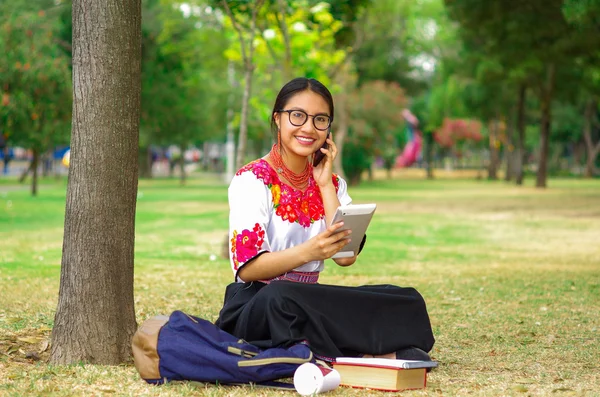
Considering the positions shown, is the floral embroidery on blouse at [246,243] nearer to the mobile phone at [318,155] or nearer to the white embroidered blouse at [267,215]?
the white embroidered blouse at [267,215]

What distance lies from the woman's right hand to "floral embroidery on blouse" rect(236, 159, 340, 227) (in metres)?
0.34

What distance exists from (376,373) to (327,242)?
72 centimetres

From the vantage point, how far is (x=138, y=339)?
488 centimetres

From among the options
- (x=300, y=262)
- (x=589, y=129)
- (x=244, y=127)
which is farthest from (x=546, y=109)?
(x=300, y=262)

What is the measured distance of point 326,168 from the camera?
203 inches

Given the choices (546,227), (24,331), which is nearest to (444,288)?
(24,331)

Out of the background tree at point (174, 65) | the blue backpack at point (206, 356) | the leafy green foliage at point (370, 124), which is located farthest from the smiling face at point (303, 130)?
the leafy green foliage at point (370, 124)

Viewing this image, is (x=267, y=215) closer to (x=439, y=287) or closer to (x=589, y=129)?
(x=439, y=287)

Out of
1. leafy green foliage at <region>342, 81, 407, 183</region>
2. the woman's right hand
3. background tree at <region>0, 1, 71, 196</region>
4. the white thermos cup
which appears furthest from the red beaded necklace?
leafy green foliage at <region>342, 81, 407, 183</region>

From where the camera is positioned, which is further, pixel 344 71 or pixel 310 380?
pixel 344 71

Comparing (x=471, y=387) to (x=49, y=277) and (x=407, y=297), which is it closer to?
(x=407, y=297)

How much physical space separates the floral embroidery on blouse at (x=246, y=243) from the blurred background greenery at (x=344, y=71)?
796 centimetres

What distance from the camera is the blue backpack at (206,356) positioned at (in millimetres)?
4719

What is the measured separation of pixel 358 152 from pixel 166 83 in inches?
376
